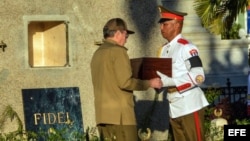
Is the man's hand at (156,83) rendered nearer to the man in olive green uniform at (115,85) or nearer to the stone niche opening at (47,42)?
the man in olive green uniform at (115,85)

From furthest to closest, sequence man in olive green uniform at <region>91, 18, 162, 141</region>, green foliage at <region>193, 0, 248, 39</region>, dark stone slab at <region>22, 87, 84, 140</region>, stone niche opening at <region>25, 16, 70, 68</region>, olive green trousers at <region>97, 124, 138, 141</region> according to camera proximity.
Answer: green foliage at <region>193, 0, 248, 39</region>, stone niche opening at <region>25, 16, 70, 68</region>, dark stone slab at <region>22, 87, 84, 140</region>, olive green trousers at <region>97, 124, 138, 141</region>, man in olive green uniform at <region>91, 18, 162, 141</region>

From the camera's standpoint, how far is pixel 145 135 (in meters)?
10.3

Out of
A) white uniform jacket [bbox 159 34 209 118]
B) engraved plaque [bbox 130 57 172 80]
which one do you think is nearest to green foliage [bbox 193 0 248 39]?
white uniform jacket [bbox 159 34 209 118]

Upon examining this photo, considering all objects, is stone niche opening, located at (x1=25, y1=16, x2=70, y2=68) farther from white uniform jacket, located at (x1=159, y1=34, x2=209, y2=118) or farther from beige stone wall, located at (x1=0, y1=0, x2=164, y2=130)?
white uniform jacket, located at (x1=159, y1=34, x2=209, y2=118)

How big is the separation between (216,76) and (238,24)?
15051 mm

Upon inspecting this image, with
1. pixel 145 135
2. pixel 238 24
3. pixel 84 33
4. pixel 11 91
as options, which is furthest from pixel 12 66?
pixel 238 24

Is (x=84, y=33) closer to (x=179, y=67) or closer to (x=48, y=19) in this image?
(x=48, y=19)

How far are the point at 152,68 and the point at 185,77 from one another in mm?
338

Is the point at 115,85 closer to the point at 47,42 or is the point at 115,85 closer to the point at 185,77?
the point at 185,77

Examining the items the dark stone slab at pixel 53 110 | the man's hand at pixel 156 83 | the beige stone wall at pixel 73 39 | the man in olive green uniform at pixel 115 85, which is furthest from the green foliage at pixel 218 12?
the man in olive green uniform at pixel 115 85

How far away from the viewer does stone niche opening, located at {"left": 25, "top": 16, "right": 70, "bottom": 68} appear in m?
10.2

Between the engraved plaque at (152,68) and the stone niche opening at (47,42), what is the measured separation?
2036 millimetres

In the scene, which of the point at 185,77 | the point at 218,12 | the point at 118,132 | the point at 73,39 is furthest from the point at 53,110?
the point at 218,12

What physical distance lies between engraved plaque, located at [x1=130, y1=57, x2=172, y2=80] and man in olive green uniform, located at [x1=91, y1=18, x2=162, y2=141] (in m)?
0.23
